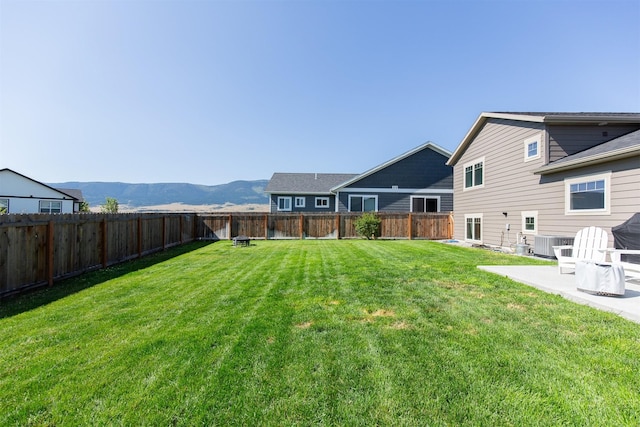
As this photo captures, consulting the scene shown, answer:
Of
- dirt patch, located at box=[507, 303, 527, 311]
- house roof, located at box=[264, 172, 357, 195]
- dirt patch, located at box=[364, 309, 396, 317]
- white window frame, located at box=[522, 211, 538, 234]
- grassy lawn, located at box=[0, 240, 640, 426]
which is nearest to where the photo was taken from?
grassy lawn, located at box=[0, 240, 640, 426]

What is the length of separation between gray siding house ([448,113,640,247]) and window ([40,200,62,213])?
34.6 m

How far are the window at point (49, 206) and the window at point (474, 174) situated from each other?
34042 millimetres

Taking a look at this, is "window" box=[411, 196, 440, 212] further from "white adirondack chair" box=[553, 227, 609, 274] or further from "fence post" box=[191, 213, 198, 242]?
"fence post" box=[191, 213, 198, 242]

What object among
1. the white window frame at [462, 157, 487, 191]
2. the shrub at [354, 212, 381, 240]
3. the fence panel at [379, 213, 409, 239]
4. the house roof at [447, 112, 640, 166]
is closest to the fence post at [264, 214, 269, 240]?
the shrub at [354, 212, 381, 240]

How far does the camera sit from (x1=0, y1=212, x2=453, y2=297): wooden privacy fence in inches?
204

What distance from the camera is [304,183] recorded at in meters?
24.7

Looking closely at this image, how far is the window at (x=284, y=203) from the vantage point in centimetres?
2352

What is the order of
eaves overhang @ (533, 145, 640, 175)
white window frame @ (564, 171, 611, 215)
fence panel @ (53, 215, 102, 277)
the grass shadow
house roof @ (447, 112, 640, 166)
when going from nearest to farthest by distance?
the grass shadow → fence panel @ (53, 215, 102, 277) → eaves overhang @ (533, 145, 640, 175) → white window frame @ (564, 171, 611, 215) → house roof @ (447, 112, 640, 166)

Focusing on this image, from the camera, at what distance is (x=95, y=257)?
7.38m

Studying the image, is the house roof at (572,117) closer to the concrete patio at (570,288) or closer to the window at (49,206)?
the concrete patio at (570,288)

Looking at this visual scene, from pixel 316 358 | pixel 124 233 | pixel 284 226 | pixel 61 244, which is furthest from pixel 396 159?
pixel 316 358

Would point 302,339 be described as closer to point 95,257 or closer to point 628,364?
point 628,364

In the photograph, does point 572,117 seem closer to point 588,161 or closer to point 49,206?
point 588,161

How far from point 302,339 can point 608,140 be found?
12208 mm
